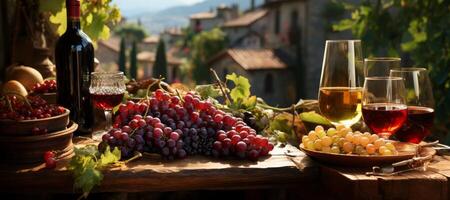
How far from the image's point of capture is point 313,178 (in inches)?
60.1

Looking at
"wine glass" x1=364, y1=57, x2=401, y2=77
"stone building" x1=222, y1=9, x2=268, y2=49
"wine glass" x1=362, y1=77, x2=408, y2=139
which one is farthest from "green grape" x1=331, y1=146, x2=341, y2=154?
"stone building" x1=222, y1=9, x2=268, y2=49

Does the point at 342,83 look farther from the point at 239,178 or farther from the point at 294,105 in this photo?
the point at 239,178

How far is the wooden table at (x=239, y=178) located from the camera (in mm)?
1373

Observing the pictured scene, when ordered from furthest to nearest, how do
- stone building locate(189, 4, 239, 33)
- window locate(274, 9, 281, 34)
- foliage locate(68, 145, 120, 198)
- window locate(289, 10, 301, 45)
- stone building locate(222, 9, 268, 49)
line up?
stone building locate(189, 4, 239, 33)
stone building locate(222, 9, 268, 49)
window locate(274, 9, 281, 34)
window locate(289, 10, 301, 45)
foliage locate(68, 145, 120, 198)

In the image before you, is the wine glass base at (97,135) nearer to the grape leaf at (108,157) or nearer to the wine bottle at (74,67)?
the wine bottle at (74,67)

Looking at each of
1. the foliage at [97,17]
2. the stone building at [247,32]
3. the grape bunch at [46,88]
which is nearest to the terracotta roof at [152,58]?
the stone building at [247,32]

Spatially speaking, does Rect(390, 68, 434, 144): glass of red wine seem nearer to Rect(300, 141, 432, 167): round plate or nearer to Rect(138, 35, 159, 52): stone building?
Rect(300, 141, 432, 167): round plate

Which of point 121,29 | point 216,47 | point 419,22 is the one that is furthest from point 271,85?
point 121,29

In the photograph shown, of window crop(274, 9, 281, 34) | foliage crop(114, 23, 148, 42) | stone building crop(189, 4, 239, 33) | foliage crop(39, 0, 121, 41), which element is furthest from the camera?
foliage crop(114, 23, 148, 42)

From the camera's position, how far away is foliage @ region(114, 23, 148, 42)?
187 feet

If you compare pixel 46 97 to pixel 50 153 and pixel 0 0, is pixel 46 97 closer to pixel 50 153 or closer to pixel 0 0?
pixel 50 153

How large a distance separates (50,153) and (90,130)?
1.62 ft

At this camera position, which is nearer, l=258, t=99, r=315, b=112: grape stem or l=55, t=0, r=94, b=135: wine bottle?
l=55, t=0, r=94, b=135: wine bottle

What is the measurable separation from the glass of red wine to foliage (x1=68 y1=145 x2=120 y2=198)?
0.87 metres
